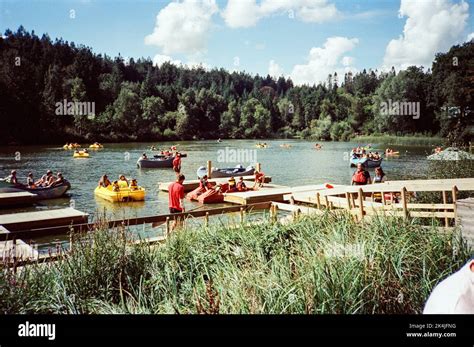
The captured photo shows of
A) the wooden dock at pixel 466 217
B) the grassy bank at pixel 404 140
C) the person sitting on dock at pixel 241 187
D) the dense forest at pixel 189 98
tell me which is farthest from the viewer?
the person sitting on dock at pixel 241 187

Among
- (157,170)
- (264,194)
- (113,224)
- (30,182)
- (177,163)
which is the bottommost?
(264,194)

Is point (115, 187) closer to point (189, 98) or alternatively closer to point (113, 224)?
point (189, 98)

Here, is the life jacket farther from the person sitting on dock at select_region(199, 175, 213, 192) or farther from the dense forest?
the person sitting on dock at select_region(199, 175, 213, 192)

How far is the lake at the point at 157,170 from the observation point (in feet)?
35.7

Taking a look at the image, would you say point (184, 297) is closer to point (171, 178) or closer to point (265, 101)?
point (265, 101)

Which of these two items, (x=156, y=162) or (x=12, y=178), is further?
(x=156, y=162)

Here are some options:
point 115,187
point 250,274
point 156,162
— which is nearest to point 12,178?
point 115,187

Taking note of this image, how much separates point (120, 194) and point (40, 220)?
335 centimetres

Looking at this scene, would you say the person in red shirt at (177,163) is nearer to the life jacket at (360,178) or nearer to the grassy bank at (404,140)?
the life jacket at (360,178)

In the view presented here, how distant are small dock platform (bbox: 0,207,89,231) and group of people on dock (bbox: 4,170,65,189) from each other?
332cm

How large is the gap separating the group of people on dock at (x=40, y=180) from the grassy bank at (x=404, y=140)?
8.56m

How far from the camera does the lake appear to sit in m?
10.9

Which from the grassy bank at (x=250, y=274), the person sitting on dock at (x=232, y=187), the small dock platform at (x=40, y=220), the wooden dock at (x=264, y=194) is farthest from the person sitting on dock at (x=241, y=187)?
the grassy bank at (x=250, y=274)

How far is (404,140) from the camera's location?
23.0 ft
